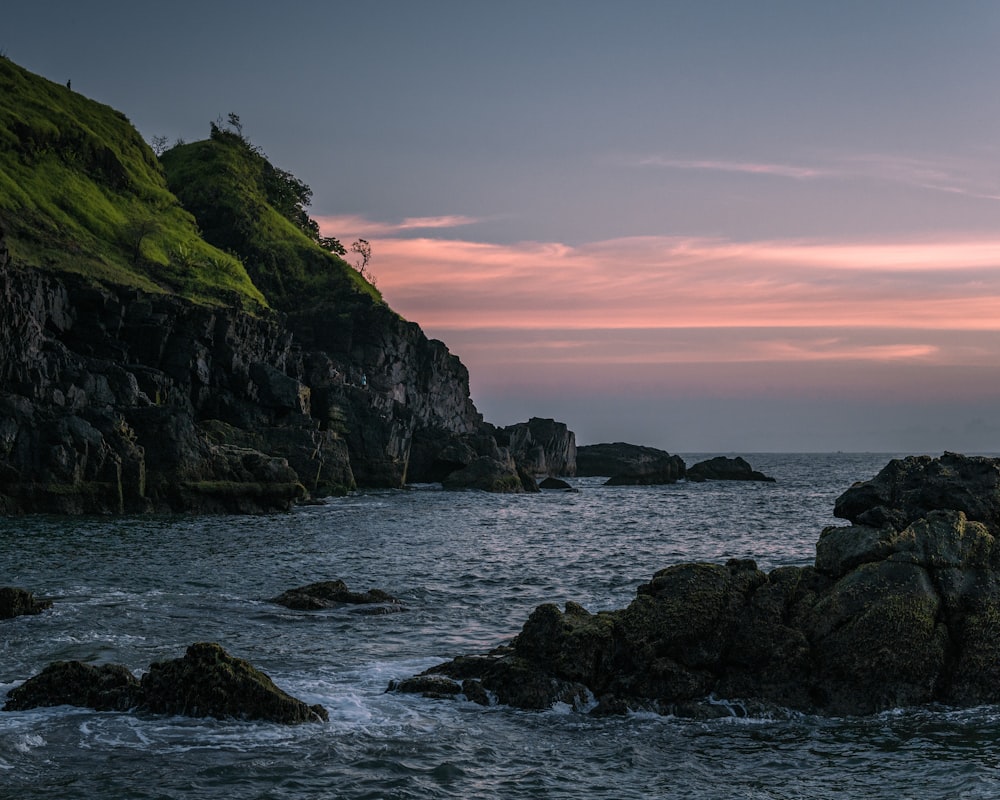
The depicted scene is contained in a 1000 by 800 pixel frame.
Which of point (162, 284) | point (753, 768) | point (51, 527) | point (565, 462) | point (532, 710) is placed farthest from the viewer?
point (565, 462)

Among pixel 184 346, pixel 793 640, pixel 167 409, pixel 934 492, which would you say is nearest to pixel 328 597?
pixel 793 640

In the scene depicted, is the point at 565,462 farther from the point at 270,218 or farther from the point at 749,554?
the point at 749,554

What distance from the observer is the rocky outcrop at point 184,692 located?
15797 mm

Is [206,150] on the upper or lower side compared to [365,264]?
upper

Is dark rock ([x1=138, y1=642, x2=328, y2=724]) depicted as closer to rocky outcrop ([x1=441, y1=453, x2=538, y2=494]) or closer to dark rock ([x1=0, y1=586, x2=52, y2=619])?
dark rock ([x1=0, y1=586, x2=52, y2=619])

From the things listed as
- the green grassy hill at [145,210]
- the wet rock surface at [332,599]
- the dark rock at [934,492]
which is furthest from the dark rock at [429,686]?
the green grassy hill at [145,210]

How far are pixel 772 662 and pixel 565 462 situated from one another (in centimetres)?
13186

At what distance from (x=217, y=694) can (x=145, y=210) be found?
12729cm

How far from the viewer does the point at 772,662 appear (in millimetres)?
17844

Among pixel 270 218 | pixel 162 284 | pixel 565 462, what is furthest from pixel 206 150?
pixel 565 462

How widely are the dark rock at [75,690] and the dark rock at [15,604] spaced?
Answer: 839 cm

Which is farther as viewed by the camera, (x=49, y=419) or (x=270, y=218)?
(x=270, y=218)

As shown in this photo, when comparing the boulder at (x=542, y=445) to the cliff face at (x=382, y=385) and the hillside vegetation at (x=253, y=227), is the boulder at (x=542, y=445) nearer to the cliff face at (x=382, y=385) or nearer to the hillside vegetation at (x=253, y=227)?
the cliff face at (x=382, y=385)

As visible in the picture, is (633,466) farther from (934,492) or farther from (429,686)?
(429,686)
